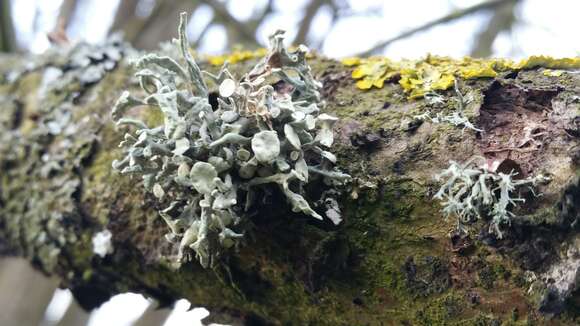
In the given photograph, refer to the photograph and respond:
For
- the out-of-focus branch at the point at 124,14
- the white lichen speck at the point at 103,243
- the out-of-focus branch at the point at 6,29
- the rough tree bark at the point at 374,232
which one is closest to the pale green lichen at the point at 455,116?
the rough tree bark at the point at 374,232

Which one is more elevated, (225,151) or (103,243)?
(225,151)

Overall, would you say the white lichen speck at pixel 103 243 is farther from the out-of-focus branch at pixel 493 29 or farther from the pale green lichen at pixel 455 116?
the out-of-focus branch at pixel 493 29

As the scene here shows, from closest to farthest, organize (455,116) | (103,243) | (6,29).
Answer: (455,116), (103,243), (6,29)

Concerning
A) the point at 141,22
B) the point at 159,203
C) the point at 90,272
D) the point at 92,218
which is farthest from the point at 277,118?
the point at 141,22

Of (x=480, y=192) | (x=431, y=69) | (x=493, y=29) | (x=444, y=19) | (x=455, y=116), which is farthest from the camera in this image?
(x=493, y=29)

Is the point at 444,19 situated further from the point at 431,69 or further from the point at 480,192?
the point at 480,192

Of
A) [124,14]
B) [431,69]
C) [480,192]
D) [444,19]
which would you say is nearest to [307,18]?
[444,19]

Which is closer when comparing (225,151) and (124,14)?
(225,151)
